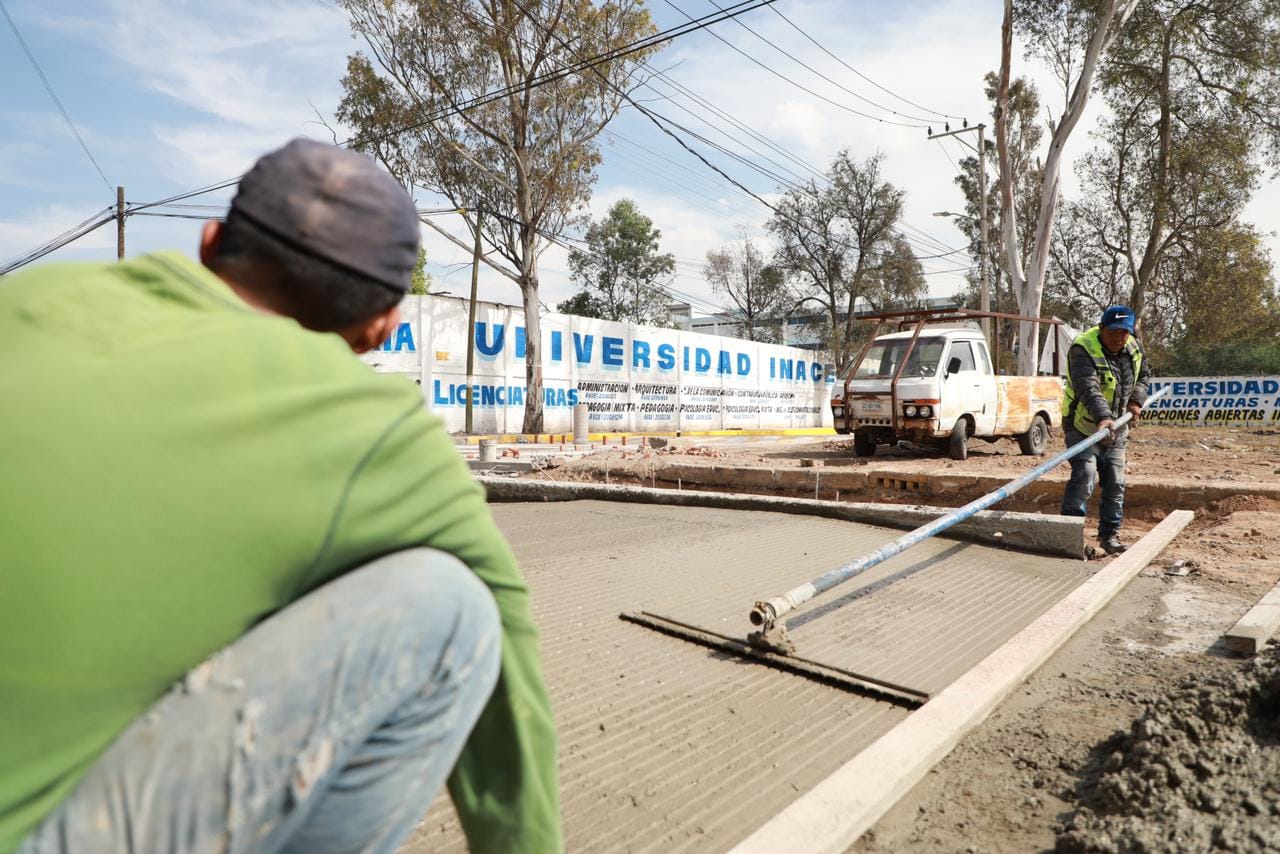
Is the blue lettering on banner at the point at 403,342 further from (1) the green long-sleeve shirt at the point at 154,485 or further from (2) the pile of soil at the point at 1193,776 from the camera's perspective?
(1) the green long-sleeve shirt at the point at 154,485

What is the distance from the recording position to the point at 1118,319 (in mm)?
6066

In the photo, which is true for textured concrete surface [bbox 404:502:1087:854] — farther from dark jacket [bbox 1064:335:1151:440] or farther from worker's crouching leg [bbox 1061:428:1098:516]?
dark jacket [bbox 1064:335:1151:440]

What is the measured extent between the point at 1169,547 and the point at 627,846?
5146 millimetres

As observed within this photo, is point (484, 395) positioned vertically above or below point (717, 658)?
above

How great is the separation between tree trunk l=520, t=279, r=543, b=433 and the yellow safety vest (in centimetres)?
1591

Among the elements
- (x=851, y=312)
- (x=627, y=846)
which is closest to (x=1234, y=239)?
(x=851, y=312)

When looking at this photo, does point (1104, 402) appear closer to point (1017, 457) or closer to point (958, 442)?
point (958, 442)

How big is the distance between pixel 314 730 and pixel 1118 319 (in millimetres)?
6565

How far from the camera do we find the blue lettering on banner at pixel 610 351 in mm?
24406

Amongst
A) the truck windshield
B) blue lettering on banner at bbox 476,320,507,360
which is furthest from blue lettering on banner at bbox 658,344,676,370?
the truck windshield

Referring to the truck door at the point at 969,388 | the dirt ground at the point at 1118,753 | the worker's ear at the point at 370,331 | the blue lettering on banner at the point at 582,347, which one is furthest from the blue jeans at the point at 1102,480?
the blue lettering on banner at the point at 582,347

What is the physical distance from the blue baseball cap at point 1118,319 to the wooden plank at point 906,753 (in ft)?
9.89

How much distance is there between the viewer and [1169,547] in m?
5.62

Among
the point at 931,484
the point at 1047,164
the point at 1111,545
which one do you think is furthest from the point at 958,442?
the point at 1047,164
